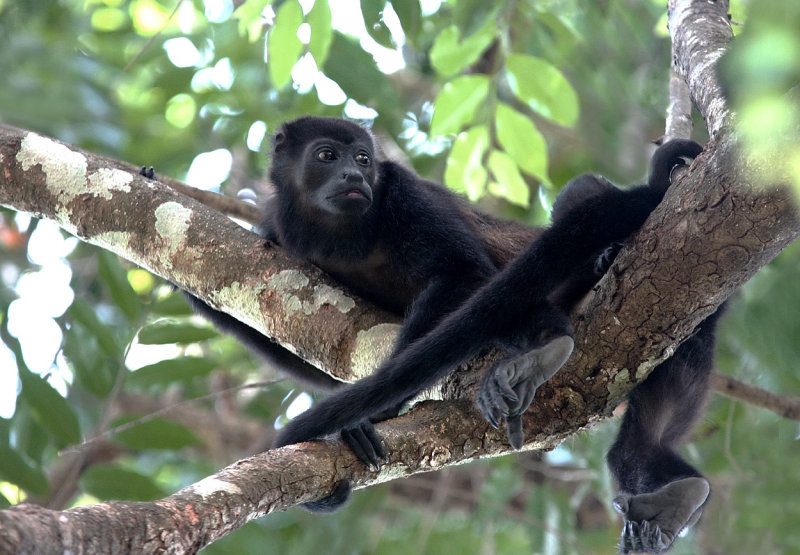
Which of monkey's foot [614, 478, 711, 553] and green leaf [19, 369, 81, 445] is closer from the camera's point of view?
monkey's foot [614, 478, 711, 553]

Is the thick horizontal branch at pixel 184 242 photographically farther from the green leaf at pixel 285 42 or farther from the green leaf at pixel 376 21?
the green leaf at pixel 376 21

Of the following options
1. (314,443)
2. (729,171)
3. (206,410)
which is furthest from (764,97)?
Result: (206,410)

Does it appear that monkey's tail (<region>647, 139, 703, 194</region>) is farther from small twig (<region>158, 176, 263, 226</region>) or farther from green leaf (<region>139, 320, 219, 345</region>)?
green leaf (<region>139, 320, 219, 345</region>)

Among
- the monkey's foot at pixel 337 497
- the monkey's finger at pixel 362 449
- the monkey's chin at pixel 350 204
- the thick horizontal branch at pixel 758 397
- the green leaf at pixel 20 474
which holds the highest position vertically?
the monkey's chin at pixel 350 204

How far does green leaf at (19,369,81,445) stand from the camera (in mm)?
2988

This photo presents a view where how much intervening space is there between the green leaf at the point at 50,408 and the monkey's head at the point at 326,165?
126 cm

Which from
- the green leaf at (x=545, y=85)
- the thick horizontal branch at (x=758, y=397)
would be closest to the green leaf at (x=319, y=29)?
the green leaf at (x=545, y=85)

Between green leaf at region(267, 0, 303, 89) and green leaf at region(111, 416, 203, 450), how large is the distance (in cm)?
147

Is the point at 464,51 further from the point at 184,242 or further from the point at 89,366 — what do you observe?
the point at 89,366

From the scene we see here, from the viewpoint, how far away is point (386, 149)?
434 centimetres

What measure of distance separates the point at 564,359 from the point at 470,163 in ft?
5.30

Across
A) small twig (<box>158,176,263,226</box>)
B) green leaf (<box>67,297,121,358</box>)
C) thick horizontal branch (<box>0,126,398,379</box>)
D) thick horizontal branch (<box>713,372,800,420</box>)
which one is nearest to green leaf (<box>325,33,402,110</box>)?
small twig (<box>158,176,263,226</box>)

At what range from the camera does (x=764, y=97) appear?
0.71 metres

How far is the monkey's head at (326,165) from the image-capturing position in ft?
10.5
